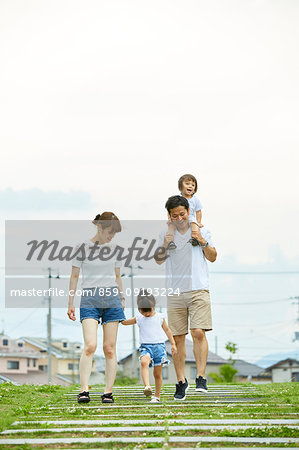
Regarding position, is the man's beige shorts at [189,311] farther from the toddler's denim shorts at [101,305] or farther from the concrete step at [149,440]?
the concrete step at [149,440]

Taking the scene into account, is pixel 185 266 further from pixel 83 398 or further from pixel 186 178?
pixel 83 398

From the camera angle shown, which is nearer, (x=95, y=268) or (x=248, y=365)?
(x=95, y=268)

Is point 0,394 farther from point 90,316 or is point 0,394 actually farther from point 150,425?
point 150,425

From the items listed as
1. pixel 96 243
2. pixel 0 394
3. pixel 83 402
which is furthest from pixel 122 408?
pixel 0 394

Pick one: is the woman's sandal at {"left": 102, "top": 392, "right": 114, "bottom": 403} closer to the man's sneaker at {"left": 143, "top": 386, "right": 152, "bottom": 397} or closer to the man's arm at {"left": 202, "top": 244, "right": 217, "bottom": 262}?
the man's sneaker at {"left": 143, "top": 386, "right": 152, "bottom": 397}

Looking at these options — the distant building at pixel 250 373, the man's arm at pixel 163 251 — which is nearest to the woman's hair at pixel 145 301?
the man's arm at pixel 163 251

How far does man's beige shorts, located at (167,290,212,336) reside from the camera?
8016 millimetres

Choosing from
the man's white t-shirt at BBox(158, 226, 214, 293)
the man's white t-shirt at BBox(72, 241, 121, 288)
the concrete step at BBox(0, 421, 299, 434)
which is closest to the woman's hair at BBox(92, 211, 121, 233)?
the man's white t-shirt at BBox(72, 241, 121, 288)

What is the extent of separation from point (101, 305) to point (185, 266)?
1146mm

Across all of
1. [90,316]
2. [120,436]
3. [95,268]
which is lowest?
[120,436]

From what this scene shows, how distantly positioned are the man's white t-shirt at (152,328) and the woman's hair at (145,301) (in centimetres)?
15

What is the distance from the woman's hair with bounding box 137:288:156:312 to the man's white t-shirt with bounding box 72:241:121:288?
94 cm

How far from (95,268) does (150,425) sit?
2.83 metres

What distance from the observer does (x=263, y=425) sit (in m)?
5.19
